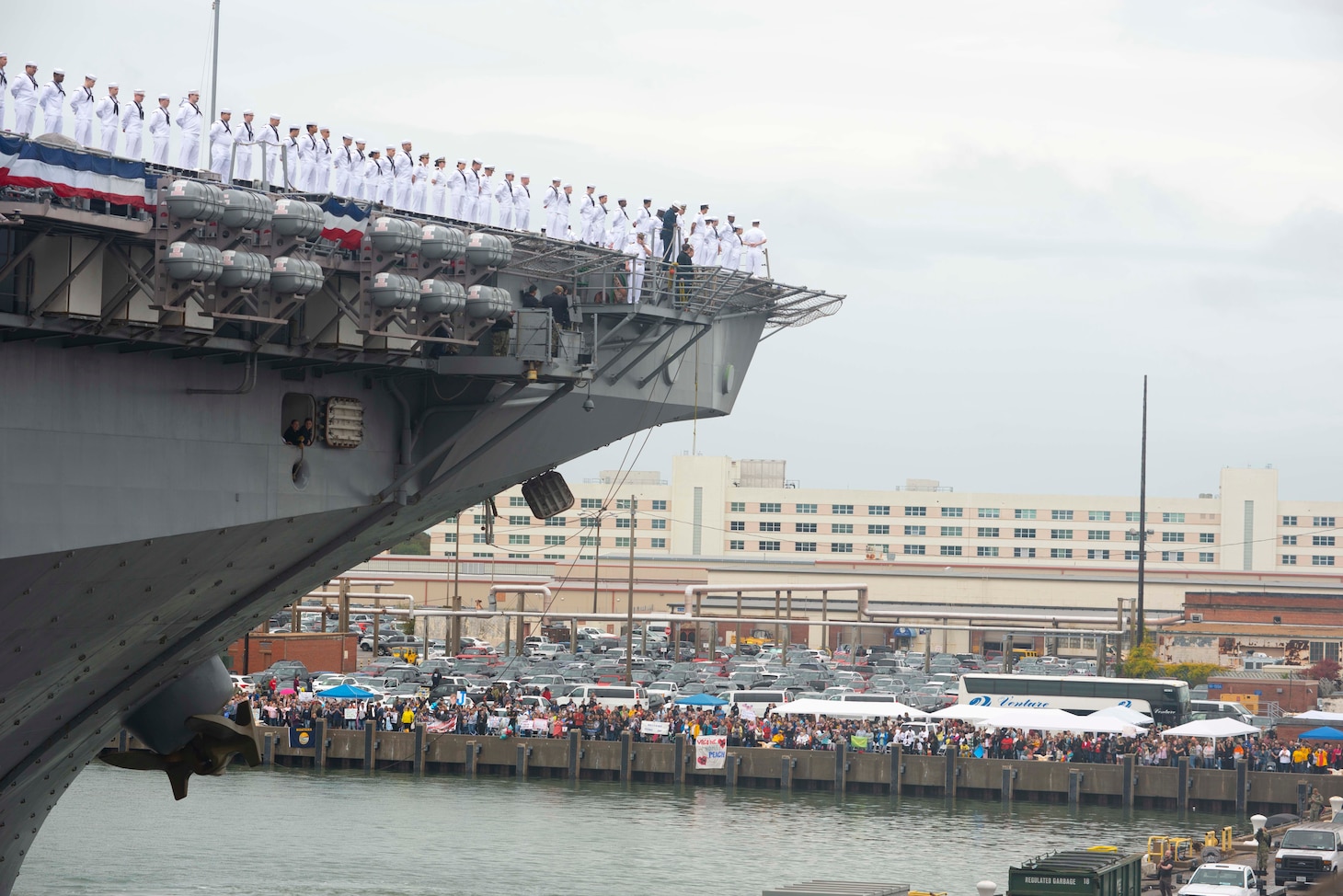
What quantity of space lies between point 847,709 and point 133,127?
125 ft

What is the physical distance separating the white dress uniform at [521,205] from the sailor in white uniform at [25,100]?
731cm

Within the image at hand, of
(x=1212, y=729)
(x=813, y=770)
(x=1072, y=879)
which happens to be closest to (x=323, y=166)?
(x=1072, y=879)

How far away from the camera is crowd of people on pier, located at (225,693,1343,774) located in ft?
160

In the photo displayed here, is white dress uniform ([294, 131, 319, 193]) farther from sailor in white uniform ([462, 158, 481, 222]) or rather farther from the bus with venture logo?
the bus with venture logo

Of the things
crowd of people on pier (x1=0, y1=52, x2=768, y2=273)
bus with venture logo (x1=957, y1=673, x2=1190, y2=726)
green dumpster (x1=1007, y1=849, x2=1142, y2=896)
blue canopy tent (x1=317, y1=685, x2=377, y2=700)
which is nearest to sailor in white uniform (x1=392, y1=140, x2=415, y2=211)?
crowd of people on pier (x1=0, y1=52, x2=768, y2=273)

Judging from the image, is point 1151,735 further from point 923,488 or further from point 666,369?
point 923,488

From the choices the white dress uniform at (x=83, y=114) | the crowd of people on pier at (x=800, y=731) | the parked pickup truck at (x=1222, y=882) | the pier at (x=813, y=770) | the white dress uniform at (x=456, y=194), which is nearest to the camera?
the white dress uniform at (x=83, y=114)

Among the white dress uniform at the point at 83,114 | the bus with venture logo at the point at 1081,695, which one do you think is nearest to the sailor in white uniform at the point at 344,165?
the white dress uniform at the point at 83,114

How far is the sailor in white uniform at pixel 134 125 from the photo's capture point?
61.9 feet

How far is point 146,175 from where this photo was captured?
52.5 feet

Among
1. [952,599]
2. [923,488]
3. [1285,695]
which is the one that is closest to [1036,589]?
[952,599]

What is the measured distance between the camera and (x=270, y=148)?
70.1 feet

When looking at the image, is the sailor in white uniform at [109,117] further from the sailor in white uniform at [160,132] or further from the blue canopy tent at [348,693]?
the blue canopy tent at [348,693]

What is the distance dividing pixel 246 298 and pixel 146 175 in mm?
1795
